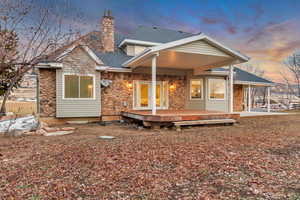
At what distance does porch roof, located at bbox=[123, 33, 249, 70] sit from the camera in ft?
22.9

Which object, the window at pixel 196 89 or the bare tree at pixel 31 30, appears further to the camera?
the window at pixel 196 89

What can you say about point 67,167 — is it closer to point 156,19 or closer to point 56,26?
point 56,26

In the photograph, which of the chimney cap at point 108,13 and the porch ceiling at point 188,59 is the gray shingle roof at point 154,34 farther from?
the porch ceiling at point 188,59

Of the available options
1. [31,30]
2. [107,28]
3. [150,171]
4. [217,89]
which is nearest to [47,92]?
[31,30]

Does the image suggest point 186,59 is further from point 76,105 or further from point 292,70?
point 292,70

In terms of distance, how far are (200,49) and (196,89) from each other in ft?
12.6

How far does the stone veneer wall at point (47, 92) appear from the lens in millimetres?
8242

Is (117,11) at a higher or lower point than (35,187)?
higher

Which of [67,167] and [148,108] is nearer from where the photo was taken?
[67,167]

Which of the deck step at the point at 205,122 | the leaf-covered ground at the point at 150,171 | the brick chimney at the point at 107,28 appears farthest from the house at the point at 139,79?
the leaf-covered ground at the point at 150,171

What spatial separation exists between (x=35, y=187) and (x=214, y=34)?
58.6 ft

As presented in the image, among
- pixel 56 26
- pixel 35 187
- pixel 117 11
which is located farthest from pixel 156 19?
pixel 35 187

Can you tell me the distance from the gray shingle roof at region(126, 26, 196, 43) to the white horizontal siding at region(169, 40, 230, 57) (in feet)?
17.6

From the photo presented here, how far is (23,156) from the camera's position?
372cm
